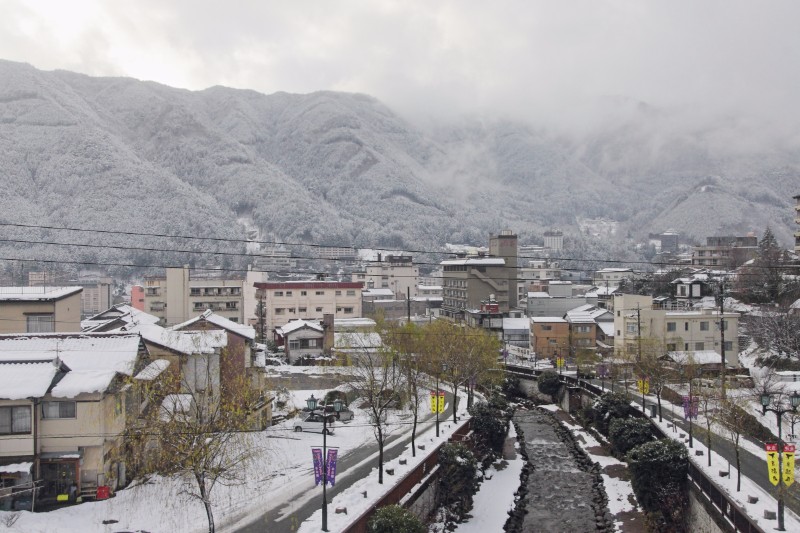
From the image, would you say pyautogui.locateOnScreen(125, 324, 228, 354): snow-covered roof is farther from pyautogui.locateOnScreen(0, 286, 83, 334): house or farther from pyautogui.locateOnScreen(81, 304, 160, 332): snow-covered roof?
pyautogui.locateOnScreen(81, 304, 160, 332): snow-covered roof

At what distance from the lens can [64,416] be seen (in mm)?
18547

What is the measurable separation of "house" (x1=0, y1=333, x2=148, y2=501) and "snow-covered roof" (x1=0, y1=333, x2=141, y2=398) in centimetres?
3

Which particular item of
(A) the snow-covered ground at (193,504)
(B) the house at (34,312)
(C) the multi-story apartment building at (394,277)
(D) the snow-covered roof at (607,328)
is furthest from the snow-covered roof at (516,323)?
(B) the house at (34,312)

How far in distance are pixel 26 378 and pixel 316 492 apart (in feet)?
27.2

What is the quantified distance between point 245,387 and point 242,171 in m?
180

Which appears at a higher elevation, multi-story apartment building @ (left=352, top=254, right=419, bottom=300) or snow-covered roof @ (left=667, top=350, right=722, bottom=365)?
multi-story apartment building @ (left=352, top=254, right=419, bottom=300)

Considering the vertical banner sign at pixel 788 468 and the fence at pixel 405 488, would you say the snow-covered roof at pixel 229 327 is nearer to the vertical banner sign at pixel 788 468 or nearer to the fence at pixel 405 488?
the fence at pixel 405 488

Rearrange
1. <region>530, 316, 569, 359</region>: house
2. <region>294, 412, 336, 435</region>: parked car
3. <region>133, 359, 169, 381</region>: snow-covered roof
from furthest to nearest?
<region>530, 316, 569, 359</region>: house → <region>294, 412, 336, 435</region>: parked car → <region>133, 359, 169, 381</region>: snow-covered roof

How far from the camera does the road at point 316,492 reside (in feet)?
54.6

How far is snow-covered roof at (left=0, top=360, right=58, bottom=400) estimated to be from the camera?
1783cm

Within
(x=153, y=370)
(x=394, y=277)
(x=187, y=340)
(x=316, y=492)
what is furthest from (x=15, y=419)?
(x=394, y=277)

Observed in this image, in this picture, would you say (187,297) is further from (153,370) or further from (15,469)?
(15,469)

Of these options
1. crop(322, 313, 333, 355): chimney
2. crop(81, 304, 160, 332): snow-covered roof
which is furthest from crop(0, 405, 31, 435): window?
crop(322, 313, 333, 355): chimney

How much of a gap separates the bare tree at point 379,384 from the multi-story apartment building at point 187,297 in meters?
25.4
